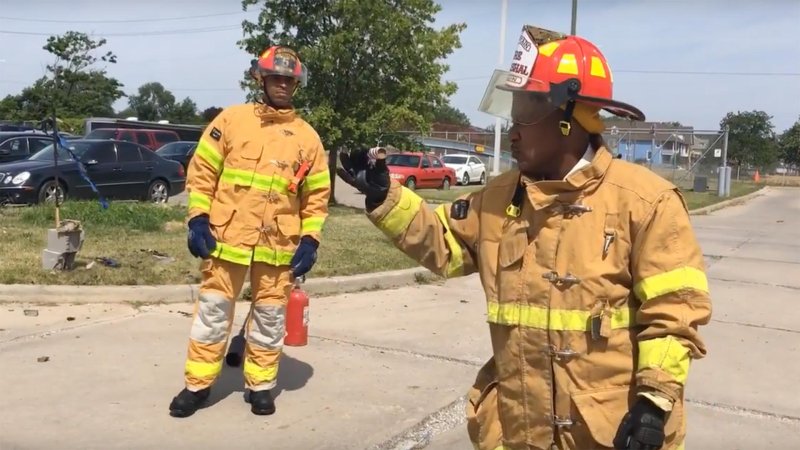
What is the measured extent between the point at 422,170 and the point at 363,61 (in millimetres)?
12931

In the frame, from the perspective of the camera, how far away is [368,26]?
1515cm

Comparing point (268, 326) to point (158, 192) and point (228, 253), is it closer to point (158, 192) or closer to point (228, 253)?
point (228, 253)

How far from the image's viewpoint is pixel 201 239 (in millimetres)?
4133

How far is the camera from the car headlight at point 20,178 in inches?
538

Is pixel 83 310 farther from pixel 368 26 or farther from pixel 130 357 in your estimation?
pixel 368 26

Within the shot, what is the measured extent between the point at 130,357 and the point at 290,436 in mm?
1723

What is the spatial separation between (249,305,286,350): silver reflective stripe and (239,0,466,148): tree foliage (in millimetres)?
10986

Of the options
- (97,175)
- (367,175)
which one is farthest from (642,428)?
(97,175)

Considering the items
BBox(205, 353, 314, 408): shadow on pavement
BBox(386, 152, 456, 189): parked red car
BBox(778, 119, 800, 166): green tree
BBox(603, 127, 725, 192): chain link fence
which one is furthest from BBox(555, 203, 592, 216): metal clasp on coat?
BBox(778, 119, 800, 166): green tree

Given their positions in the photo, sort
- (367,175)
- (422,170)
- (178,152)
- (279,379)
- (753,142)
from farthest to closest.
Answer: (753,142)
(422,170)
(178,152)
(279,379)
(367,175)

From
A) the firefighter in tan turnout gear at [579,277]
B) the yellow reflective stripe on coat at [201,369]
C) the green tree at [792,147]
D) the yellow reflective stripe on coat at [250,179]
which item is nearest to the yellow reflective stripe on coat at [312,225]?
the yellow reflective stripe on coat at [250,179]

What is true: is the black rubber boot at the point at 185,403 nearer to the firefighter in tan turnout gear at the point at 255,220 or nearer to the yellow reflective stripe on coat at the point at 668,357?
the firefighter in tan turnout gear at the point at 255,220

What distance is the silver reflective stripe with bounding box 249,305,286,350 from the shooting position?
4.39 metres

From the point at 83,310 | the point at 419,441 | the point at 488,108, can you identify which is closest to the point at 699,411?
the point at 419,441
